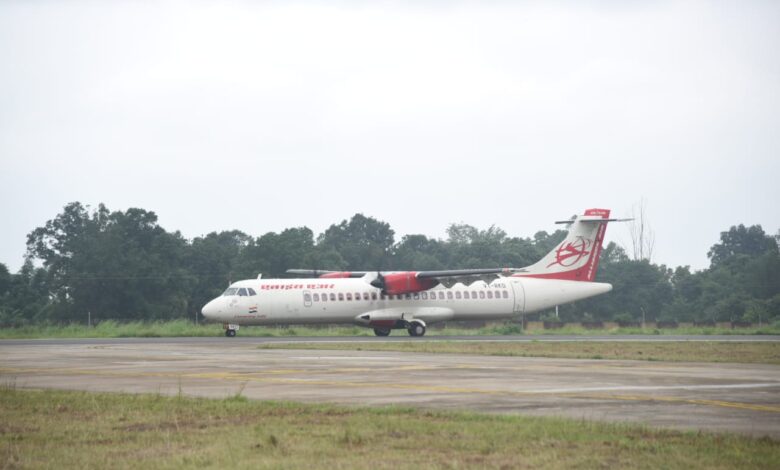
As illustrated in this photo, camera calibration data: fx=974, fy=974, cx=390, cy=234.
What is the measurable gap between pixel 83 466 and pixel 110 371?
43.7 feet

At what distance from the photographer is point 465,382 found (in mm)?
18703

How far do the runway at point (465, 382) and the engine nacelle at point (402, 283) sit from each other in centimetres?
2094

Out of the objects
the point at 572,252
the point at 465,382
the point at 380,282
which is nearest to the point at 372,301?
the point at 380,282

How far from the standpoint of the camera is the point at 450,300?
53.1 meters

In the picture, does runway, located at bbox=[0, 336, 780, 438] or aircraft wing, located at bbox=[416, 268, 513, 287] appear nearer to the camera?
runway, located at bbox=[0, 336, 780, 438]

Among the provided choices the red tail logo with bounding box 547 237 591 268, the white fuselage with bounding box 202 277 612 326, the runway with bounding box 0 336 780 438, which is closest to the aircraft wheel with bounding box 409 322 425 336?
the white fuselage with bounding box 202 277 612 326

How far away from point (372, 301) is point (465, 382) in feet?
107

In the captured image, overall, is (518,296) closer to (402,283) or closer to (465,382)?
(402,283)

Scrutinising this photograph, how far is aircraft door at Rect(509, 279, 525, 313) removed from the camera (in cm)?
5334

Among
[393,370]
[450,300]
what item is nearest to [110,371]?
[393,370]

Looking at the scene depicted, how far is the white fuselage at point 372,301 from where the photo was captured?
48.8 metres

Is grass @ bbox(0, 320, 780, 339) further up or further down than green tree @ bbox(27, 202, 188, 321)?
further down

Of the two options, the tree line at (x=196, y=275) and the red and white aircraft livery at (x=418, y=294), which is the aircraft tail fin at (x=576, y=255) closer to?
the red and white aircraft livery at (x=418, y=294)

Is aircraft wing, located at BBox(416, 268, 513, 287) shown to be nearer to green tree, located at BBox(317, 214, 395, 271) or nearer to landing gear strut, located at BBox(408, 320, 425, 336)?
landing gear strut, located at BBox(408, 320, 425, 336)
